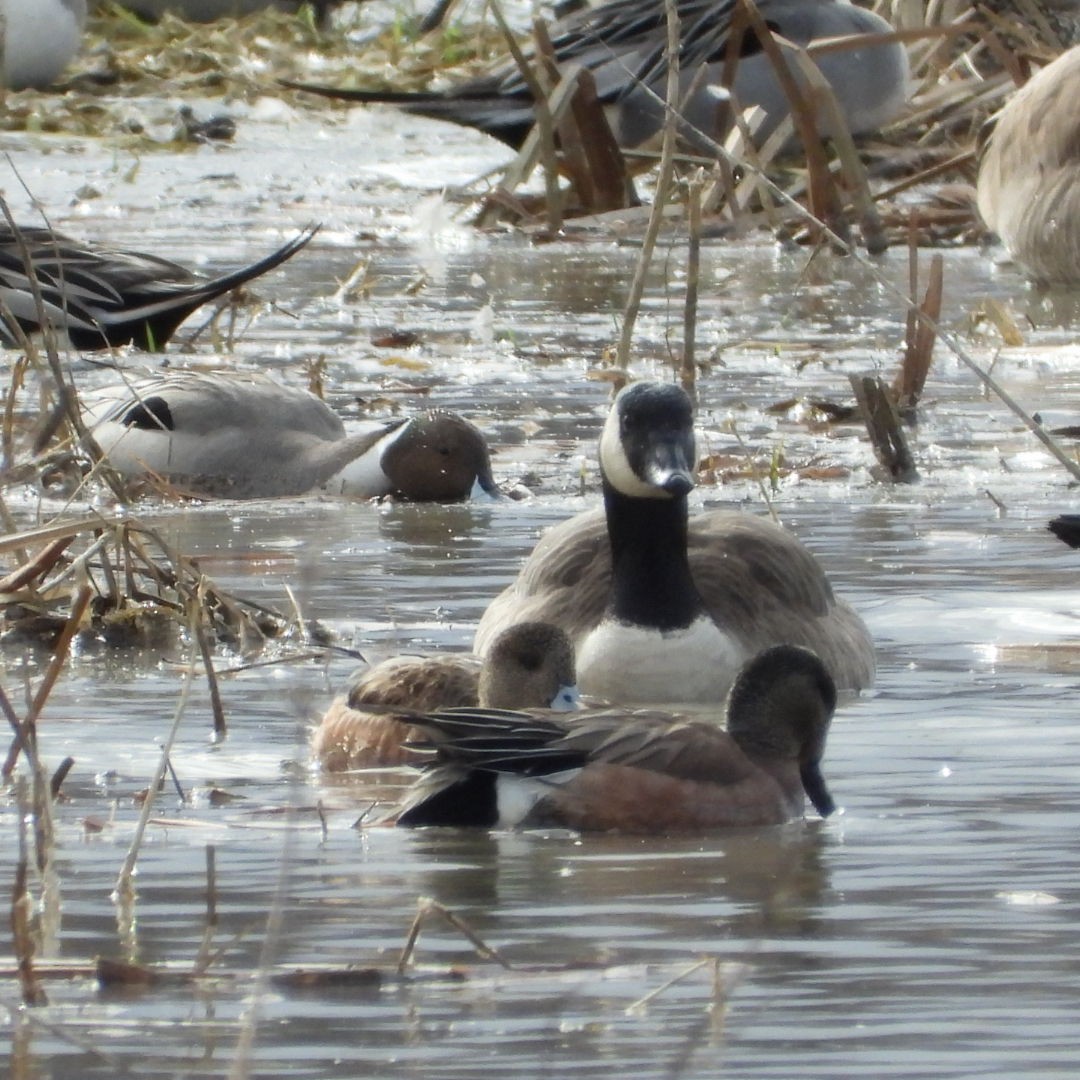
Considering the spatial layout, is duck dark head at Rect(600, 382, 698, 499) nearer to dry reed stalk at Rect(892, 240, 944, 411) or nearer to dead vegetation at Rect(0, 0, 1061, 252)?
dead vegetation at Rect(0, 0, 1061, 252)

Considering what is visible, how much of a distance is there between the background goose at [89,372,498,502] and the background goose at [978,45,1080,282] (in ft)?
13.3

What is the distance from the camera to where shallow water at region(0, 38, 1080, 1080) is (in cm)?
340

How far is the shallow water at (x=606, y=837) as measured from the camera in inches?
134

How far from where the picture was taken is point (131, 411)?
945 centimetres

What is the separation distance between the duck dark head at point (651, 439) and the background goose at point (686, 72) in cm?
888

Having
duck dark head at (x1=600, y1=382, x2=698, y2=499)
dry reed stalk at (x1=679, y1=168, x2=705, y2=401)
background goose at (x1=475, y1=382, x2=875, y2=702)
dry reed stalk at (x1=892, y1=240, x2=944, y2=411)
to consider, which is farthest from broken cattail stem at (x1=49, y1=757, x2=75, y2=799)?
dry reed stalk at (x1=892, y1=240, x2=944, y2=411)

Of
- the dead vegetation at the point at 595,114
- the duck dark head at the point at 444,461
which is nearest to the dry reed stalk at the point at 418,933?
the dead vegetation at the point at 595,114

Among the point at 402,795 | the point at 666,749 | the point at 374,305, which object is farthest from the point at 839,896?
the point at 374,305

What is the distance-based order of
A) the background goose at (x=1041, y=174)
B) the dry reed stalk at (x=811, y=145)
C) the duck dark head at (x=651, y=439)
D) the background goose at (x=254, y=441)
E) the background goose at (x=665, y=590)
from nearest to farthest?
the background goose at (x=665, y=590)
the duck dark head at (x=651, y=439)
the background goose at (x=254, y=441)
the dry reed stalk at (x=811, y=145)
the background goose at (x=1041, y=174)

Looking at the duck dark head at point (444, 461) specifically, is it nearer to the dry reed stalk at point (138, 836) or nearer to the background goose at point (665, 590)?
the background goose at point (665, 590)

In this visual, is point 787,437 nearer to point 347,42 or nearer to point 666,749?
point 666,749

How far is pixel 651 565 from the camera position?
248 inches

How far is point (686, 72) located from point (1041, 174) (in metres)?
3.52

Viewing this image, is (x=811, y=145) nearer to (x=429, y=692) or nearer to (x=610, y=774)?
(x=429, y=692)
